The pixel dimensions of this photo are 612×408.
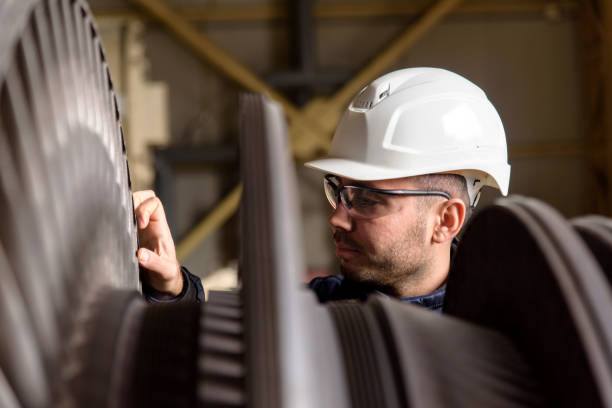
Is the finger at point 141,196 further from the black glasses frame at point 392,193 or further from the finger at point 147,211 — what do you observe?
the black glasses frame at point 392,193

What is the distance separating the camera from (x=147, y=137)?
25.4 ft

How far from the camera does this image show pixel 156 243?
1.57 m

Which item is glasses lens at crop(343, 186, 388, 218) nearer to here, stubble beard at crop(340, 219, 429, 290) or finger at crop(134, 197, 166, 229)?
stubble beard at crop(340, 219, 429, 290)

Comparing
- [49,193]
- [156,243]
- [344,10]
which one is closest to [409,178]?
[156,243]

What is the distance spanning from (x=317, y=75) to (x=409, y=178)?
19.3 ft

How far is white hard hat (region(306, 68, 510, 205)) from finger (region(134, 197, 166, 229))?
580 millimetres

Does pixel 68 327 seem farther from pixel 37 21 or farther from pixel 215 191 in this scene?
pixel 215 191

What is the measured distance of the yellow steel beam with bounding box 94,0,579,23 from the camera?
7.80 metres

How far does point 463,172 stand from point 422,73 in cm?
33

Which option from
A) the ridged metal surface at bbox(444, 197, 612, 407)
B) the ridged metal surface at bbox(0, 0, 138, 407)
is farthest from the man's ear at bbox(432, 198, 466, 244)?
the ridged metal surface at bbox(0, 0, 138, 407)

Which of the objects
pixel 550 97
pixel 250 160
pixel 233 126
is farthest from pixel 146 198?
pixel 550 97

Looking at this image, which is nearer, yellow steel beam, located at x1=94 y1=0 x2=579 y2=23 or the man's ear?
the man's ear

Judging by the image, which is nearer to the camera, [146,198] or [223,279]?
[146,198]

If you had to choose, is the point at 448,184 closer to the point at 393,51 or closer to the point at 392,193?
the point at 392,193
